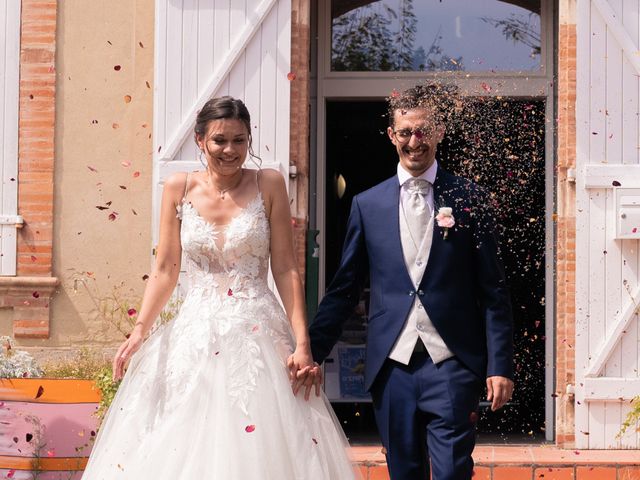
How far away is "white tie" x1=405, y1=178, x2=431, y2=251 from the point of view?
450 cm

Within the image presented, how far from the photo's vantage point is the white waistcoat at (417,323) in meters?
4.37

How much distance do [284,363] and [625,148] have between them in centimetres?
320

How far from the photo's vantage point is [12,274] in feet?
24.0

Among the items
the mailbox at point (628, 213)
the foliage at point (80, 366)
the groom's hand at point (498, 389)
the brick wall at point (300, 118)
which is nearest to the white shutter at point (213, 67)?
the brick wall at point (300, 118)

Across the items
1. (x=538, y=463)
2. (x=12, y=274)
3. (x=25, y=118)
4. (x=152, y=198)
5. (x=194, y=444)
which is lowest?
(x=538, y=463)

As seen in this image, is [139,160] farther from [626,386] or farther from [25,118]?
[626,386]

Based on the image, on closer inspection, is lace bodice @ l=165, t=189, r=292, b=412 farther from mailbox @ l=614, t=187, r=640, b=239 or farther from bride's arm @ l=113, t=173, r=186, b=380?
mailbox @ l=614, t=187, r=640, b=239

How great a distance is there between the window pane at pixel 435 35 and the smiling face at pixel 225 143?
369 cm

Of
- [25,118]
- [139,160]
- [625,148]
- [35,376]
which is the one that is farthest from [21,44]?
[625,148]

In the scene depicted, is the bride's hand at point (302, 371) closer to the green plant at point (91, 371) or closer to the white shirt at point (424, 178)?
the white shirt at point (424, 178)

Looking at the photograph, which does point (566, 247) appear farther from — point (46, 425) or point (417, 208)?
point (46, 425)

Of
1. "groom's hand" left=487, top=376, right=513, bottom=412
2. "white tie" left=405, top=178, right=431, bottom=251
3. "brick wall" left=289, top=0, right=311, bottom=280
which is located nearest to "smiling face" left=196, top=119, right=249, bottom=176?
"white tie" left=405, top=178, right=431, bottom=251

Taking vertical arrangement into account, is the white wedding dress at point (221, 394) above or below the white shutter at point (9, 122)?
below

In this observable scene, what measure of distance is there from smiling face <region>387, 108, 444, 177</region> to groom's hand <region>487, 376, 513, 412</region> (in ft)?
2.72
